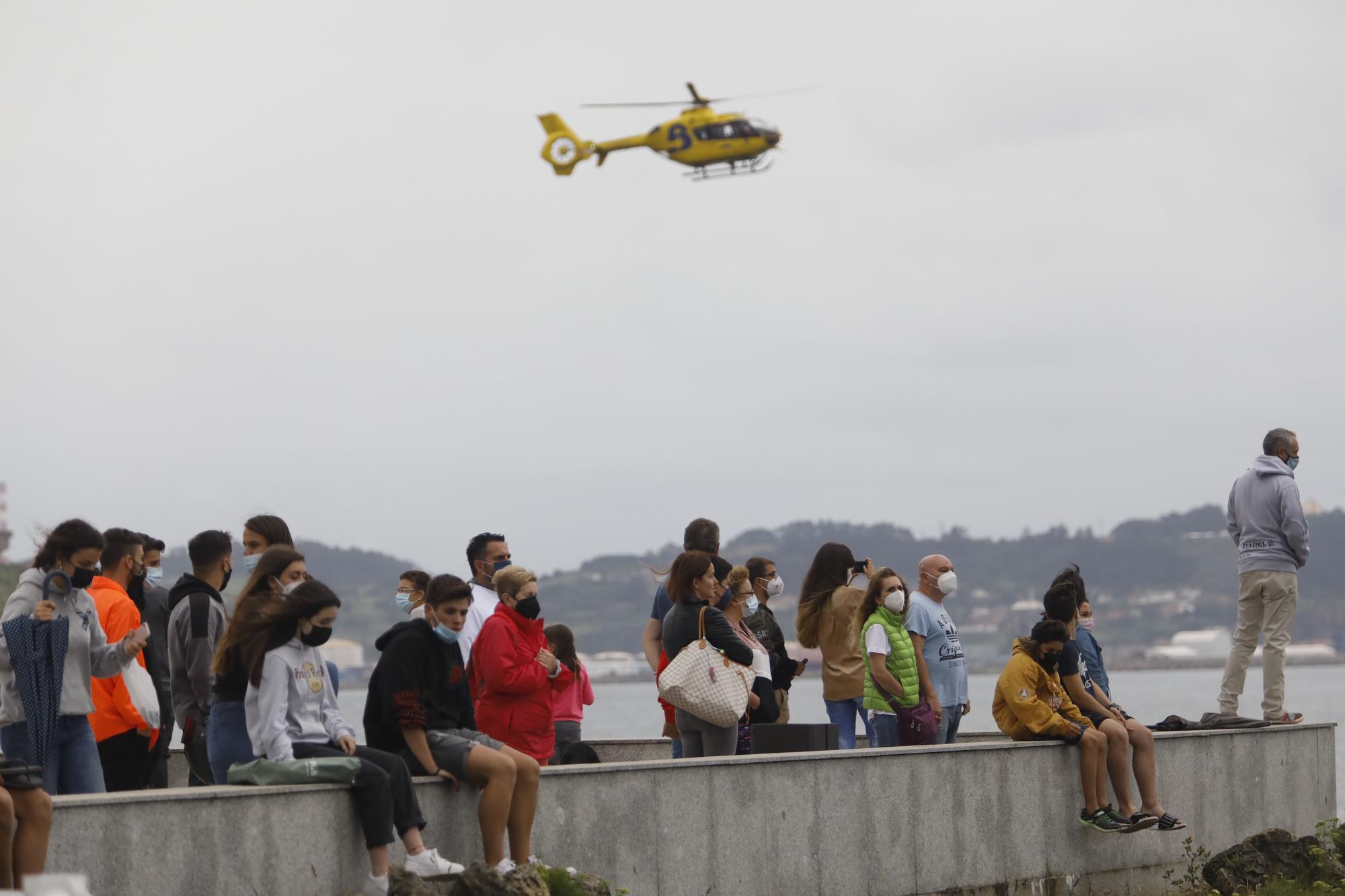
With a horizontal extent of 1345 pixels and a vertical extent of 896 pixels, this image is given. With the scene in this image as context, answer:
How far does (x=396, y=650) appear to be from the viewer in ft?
27.5

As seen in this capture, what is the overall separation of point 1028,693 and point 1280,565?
3.40 meters

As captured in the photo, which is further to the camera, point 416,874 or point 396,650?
point 396,650

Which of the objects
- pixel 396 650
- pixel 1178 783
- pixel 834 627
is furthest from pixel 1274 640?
pixel 396 650

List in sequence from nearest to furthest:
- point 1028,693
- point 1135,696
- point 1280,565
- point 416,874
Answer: point 416,874
point 1028,693
point 1280,565
point 1135,696

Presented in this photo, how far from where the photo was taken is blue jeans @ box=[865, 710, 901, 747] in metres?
11.8

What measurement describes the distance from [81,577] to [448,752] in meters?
1.77

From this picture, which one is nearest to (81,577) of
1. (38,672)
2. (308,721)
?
(38,672)

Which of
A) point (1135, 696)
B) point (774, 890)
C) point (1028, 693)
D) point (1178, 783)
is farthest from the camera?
point (1135, 696)

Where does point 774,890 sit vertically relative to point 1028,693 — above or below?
below

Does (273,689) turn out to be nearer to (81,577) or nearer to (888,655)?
(81,577)

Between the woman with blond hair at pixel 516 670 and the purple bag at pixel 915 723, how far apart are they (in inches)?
120

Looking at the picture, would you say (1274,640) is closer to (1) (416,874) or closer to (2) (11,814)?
(1) (416,874)

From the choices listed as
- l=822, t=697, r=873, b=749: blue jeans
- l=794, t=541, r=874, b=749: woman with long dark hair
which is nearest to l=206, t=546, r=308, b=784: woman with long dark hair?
l=794, t=541, r=874, b=749: woman with long dark hair

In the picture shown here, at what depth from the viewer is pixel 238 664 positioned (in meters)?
8.20
